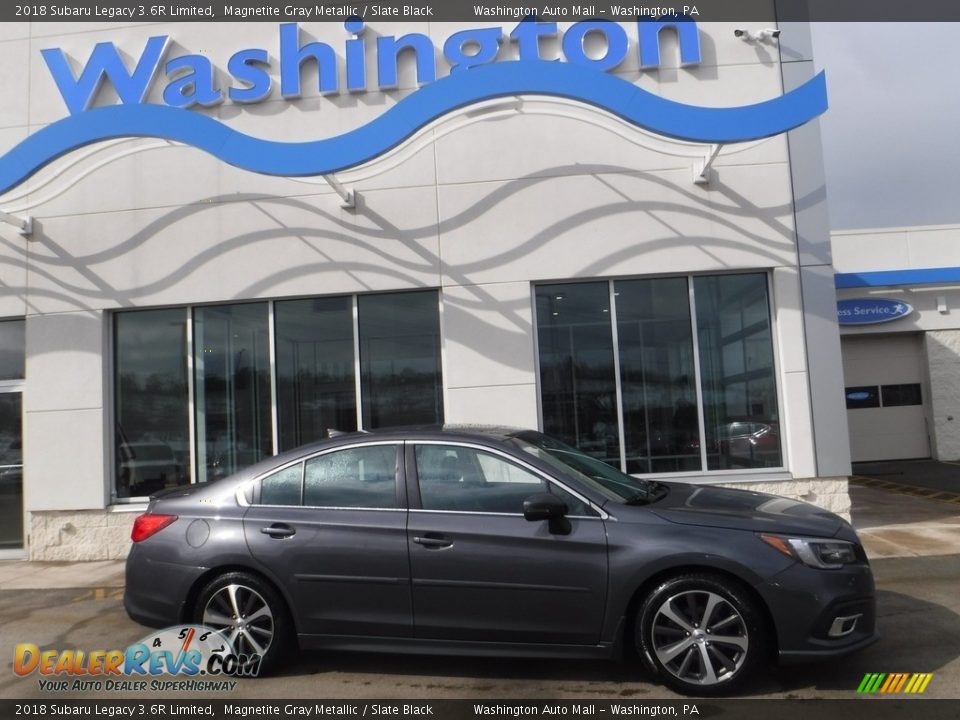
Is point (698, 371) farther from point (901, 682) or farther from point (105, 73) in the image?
point (105, 73)

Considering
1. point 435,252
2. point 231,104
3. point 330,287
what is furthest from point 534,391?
point 231,104

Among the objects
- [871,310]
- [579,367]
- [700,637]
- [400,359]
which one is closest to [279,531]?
[700,637]

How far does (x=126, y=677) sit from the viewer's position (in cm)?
500

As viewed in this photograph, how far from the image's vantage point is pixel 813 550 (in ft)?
13.9

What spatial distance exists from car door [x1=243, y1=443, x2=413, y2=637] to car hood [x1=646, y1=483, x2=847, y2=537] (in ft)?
5.13

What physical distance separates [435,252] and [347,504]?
15.9 feet

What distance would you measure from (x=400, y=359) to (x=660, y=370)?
3.10 meters

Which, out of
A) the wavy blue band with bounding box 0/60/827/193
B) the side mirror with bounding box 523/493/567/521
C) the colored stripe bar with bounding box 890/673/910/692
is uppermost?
the wavy blue band with bounding box 0/60/827/193

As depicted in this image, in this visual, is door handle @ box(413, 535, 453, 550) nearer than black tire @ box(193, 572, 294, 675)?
Yes

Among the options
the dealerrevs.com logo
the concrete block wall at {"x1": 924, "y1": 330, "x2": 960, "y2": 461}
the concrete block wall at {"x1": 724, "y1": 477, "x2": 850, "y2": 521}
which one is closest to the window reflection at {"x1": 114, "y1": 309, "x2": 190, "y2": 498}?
the dealerrevs.com logo

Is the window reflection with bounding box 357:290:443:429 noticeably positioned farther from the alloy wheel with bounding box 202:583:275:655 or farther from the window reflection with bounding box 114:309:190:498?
the alloy wheel with bounding box 202:583:275:655

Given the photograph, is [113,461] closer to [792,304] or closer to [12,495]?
[12,495]

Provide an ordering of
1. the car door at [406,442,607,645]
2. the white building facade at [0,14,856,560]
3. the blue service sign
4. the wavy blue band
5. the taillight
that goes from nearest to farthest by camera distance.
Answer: the car door at [406,442,607,645] < the taillight < the wavy blue band < the white building facade at [0,14,856,560] < the blue service sign

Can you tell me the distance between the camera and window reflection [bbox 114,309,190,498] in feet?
31.0
